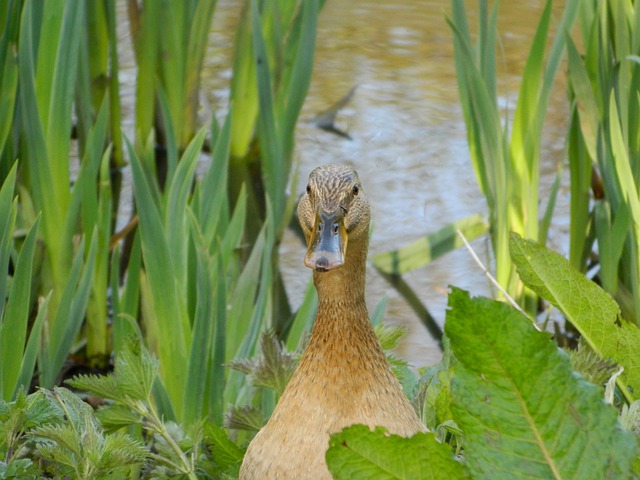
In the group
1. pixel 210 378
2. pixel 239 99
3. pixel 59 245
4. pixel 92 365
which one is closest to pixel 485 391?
pixel 210 378

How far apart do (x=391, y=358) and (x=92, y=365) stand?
105 cm

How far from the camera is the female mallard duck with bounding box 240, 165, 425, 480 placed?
136cm

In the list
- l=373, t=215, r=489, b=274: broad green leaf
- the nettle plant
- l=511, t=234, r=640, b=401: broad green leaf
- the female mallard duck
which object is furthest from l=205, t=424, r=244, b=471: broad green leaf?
l=373, t=215, r=489, b=274: broad green leaf

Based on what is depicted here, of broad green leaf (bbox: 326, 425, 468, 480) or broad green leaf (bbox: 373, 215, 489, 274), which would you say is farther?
broad green leaf (bbox: 373, 215, 489, 274)

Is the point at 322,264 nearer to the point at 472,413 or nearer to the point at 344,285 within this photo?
the point at 344,285

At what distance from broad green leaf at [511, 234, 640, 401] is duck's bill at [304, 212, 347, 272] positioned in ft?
0.75

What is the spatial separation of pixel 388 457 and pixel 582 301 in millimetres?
515

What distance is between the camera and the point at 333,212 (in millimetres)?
1402

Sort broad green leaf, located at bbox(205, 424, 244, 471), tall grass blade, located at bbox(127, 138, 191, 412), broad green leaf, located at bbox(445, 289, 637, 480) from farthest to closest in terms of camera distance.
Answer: tall grass blade, located at bbox(127, 138, 191, 412) → broad green leaf, located at bbox(205, 424, 244, 471) → broad green leaf, located at bbox(445, 289, 637, 480)

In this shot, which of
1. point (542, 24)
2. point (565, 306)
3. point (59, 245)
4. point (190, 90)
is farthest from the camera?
point (190, 90)

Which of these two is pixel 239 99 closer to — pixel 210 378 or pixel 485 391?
pixel 210 378

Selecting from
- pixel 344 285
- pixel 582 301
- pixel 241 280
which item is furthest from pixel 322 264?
pixel 241 280

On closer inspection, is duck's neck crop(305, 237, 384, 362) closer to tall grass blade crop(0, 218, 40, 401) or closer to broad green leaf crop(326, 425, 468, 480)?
broad green leaf crop(326, 425, 468, 480)

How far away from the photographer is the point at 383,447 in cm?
97
